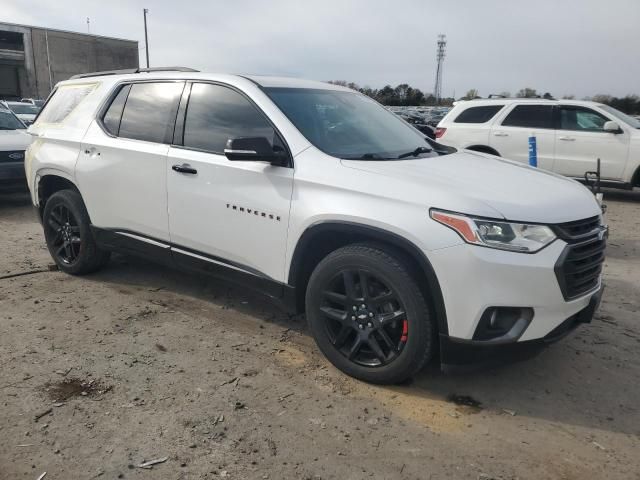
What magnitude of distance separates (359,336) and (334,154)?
45.0 inches

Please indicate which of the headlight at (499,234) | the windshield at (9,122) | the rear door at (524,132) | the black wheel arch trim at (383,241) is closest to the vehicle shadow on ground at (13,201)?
the windshield at (9,122)

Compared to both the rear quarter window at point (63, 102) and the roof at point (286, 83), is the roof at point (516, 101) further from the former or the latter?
the rear quarter window at point (63, 102)

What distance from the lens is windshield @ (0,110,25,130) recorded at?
376 inches

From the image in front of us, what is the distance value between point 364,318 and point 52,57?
67121 millimetres

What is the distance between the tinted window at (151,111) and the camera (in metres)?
4.27

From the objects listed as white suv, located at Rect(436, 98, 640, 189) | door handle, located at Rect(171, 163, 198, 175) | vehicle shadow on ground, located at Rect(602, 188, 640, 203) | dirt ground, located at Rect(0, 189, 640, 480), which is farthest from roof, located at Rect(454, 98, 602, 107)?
door handle, located at Rect(171, 163, 198, 175)

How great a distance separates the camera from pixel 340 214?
10.6ft

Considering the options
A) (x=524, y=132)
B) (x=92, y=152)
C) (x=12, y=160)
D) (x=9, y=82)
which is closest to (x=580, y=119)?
(x=524, y=132)

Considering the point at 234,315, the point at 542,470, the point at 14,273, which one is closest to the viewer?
the point at 542,470

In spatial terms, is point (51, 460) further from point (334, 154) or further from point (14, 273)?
point (14, 273)

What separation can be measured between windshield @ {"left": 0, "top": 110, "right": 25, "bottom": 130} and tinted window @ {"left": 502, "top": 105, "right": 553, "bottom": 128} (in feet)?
28.9

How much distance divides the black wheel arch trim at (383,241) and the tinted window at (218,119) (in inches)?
29.7

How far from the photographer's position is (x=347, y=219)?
3.20 m

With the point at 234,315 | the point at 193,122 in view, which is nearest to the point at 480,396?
the point at 234,315
